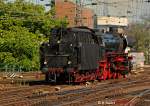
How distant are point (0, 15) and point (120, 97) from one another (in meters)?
35.3

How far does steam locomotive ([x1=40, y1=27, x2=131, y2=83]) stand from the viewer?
26688mm

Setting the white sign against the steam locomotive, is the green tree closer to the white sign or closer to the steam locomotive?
the steam locomotive

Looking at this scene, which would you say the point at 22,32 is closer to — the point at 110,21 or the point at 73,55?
the point at 73,55

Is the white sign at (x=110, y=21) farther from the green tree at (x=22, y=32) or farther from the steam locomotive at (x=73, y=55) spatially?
the steam locomotive at (x=73, y=55)

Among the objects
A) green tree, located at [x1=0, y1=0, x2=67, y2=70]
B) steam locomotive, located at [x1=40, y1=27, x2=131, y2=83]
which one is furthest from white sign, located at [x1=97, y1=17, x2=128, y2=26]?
steam locomotive, located at [x1=40, y1=27, x2=131, y2=83]

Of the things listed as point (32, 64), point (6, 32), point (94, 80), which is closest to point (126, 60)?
point (94, 80)

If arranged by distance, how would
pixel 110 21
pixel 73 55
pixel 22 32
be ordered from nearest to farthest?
pixel 73 55
pixel 22 32
pixel 110 21

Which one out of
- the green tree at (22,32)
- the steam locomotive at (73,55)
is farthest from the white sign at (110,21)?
the steam locomotive at (73,55)

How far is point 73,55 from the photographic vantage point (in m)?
26.8

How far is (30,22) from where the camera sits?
5372 centimetres

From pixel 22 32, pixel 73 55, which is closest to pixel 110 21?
pixel 22 32

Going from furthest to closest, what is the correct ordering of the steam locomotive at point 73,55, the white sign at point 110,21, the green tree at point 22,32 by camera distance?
the white sign at point 110,21 < the green tree at point 22,32 < the steam locomotive at point 73,55

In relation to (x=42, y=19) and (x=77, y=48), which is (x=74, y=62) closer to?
(x=77, y=48)

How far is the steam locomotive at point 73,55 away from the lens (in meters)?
26.7
